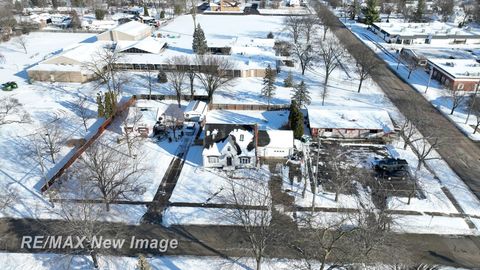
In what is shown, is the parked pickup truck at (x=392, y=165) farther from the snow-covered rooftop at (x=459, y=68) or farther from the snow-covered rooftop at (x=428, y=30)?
the snow-covered rooftop at (x=428, y=30)

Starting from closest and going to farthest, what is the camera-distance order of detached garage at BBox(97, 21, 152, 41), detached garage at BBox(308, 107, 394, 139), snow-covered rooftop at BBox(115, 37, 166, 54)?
detached garage at BBox(308, 107, 394, 139)
snow-covered rooftop at BBox(115, 37, 166, 54)
detached garage at BBox(97, 21, 152, 41)

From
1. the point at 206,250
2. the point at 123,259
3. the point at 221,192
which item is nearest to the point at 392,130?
the point at 221,192

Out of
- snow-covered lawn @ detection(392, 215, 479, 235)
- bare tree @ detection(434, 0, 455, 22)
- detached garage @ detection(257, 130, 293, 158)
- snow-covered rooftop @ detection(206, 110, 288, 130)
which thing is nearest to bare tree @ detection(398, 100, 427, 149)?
snow-covered lawn @ detection(392, 215, 479, 235)

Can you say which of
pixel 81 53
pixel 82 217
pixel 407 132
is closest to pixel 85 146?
pixel 82 217

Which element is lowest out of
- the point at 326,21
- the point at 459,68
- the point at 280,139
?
the point at 280,139

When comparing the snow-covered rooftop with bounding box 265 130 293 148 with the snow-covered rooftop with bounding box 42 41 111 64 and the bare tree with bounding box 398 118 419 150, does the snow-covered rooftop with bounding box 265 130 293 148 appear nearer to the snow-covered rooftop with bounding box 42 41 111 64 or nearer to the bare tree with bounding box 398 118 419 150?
the bare tree with bounding box 398 118 419 150

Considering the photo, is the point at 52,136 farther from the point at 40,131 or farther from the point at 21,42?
the point at 21,42
